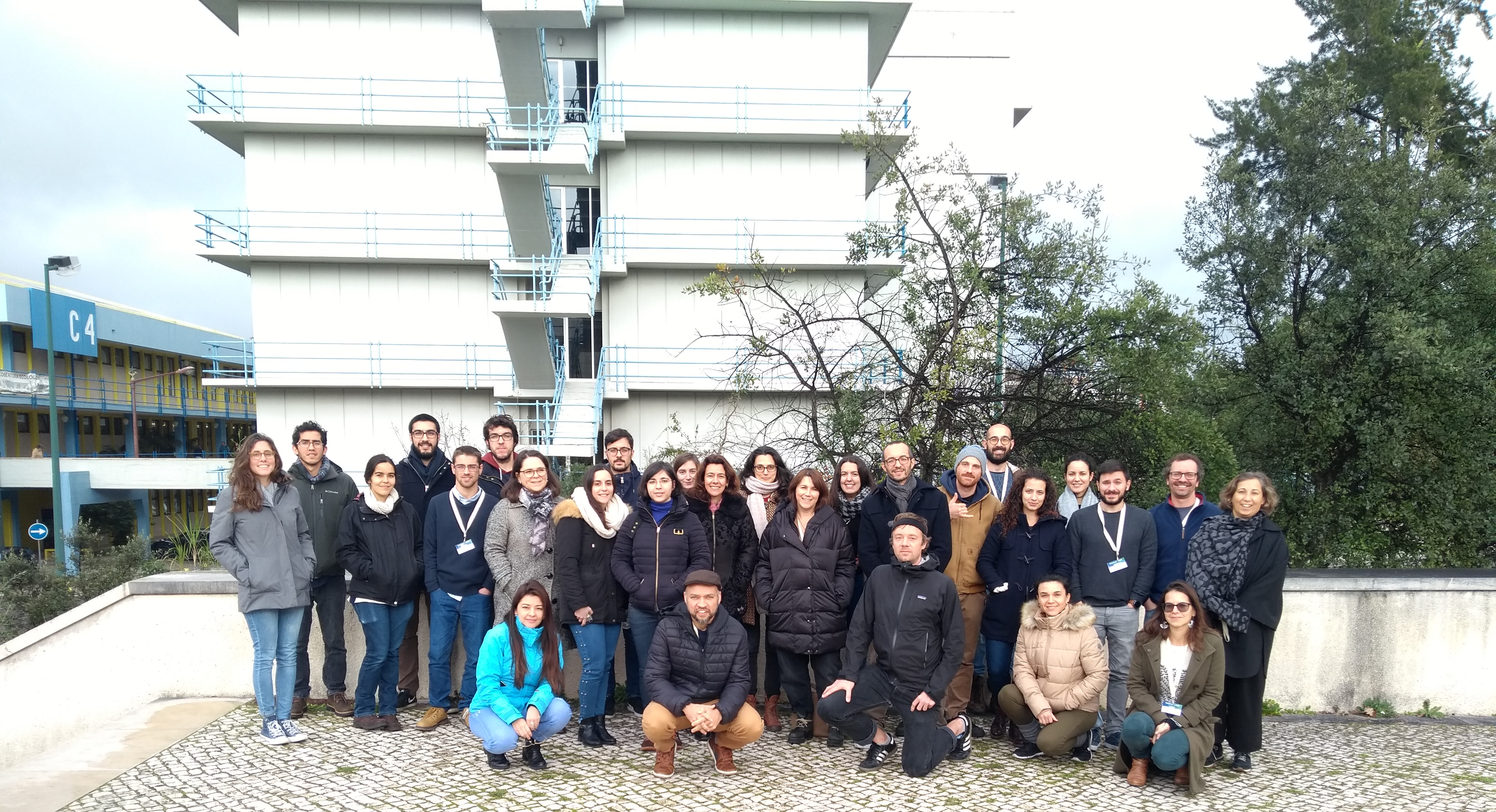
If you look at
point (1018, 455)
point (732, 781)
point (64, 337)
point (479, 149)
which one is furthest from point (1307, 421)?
point (64, 337)

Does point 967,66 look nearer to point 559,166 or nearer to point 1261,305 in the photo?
point 559,166

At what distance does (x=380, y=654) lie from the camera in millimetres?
5613

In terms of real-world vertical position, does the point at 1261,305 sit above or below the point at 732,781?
above

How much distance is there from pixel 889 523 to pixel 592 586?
201 centimetres

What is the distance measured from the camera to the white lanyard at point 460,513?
5602 millimetres

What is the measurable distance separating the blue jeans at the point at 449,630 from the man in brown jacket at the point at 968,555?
10.5 ft

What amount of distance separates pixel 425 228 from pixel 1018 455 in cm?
1476

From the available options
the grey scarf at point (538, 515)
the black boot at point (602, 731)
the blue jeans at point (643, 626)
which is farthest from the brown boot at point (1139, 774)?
the grey scarf at point (538, 515)

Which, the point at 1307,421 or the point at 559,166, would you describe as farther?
the point at 559,166

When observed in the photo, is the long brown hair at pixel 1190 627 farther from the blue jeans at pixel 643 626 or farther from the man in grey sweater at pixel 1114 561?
the blue jeans at pixel 643 626

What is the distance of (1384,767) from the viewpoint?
→ 17.0 ft

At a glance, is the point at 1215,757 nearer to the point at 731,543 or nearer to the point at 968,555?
the point at 968,555

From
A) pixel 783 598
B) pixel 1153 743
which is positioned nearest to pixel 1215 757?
pixel 1153 743

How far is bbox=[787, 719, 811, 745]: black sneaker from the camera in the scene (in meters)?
5.48
